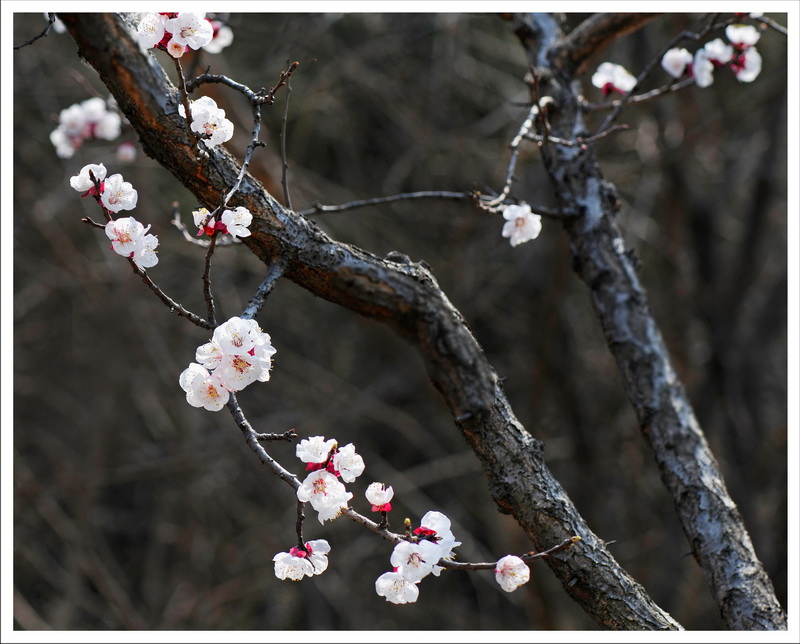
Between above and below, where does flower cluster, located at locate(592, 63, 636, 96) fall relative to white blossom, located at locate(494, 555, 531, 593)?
above

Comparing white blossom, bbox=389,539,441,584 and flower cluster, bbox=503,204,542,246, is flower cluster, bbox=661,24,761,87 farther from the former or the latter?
white blossom, bbox=389,539,441,584

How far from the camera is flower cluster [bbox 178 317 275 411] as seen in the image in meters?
1.05

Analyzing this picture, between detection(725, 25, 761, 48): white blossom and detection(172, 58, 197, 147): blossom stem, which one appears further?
detection(725, 25, 761, 48): white blossom

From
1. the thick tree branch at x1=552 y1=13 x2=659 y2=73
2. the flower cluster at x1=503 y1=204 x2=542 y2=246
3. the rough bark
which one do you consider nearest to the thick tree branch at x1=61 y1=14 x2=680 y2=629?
the rough bark

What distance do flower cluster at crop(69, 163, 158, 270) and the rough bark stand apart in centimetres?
89

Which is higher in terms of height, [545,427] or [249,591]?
[545,427]

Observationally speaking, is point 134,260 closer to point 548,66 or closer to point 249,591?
point 548,66

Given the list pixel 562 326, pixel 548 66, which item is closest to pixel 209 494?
pixel 562 326

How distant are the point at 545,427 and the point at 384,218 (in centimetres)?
148

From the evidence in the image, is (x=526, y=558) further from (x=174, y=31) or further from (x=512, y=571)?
(x=174, y=31)

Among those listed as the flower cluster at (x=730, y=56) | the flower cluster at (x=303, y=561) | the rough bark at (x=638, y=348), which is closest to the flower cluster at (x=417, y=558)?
the flower cluster at (x=303, y=561)

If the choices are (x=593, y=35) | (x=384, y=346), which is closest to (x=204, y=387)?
(x=593, y=35)

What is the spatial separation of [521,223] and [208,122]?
0.73 metres

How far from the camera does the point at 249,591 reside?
4.04 m
